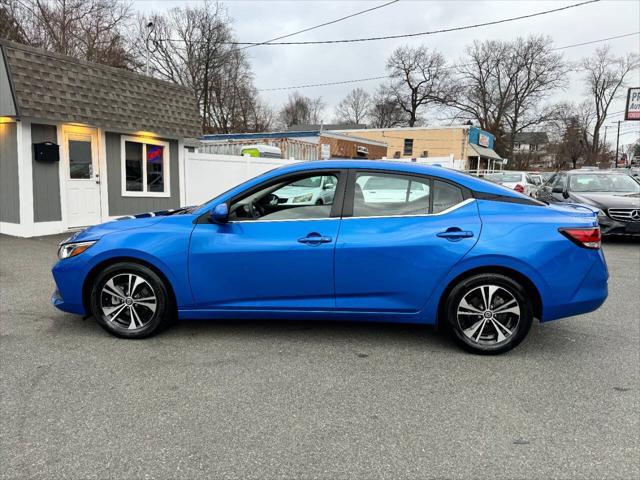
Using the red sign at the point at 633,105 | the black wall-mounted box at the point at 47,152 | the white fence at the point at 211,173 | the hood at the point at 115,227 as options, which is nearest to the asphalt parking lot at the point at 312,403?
the hood at the point at 115,227

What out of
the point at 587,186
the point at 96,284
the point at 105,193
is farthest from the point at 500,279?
the point at 105,193

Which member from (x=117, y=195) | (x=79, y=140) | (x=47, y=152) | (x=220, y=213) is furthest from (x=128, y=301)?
(x=117, y=195)

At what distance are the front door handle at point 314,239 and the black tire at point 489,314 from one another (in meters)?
1.09

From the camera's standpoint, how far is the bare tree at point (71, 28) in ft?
71.6

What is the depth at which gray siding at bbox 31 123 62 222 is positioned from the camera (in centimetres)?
966

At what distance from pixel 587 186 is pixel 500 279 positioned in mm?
8806

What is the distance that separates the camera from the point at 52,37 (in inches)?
903

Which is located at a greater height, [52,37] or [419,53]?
[419,53]

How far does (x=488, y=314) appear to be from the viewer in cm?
383

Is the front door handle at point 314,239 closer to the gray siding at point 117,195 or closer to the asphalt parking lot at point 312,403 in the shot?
the asphalt parking lot at point 312,403

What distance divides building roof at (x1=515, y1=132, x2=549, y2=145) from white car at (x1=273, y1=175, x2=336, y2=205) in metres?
64.9

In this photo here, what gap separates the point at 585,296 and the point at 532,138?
68.5 metres

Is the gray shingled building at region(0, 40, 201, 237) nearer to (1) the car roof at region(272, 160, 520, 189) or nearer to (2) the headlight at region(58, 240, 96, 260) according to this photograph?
(2) the headlight at region(58, 240, 96, 260)

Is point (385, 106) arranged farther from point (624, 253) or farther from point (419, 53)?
point (624, 253)
